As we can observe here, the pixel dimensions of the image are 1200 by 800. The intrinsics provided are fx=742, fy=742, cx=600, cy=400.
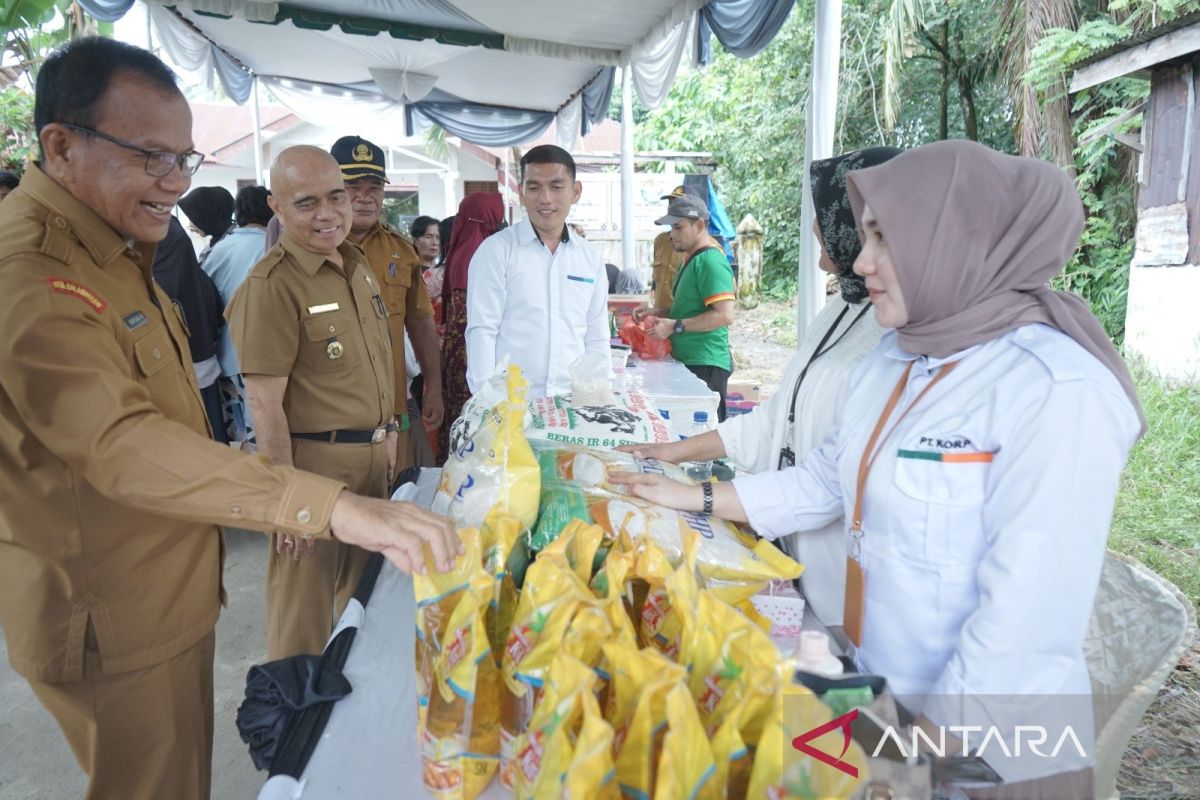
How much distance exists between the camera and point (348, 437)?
2.60 m

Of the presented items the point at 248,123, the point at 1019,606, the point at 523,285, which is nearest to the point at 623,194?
the point at 523,285

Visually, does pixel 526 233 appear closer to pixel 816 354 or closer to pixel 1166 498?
pixel 816 354

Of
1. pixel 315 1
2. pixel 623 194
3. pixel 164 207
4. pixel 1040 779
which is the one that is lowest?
pixel 1040 779

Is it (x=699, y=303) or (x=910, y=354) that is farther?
(x=699, y=303)

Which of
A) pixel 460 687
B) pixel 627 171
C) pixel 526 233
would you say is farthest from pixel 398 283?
pixel 627 171

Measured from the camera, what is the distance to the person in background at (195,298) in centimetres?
346

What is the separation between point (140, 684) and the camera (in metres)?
1.47

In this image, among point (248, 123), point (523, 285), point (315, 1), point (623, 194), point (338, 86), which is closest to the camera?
point (523, 285)

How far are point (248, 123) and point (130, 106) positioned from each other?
2138cm

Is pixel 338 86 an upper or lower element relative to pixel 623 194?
upper

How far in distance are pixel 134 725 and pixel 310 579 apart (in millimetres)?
1095

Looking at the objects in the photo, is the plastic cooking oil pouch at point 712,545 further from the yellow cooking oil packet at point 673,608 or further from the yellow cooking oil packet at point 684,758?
the yellow cooking oil packet at point 684,758

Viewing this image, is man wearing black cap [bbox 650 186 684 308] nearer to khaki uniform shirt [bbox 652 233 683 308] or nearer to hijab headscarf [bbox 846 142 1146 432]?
khaki uniform shirt [bbox 652 233 683 308]

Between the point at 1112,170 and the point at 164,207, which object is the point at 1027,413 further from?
the point at 1112,170
